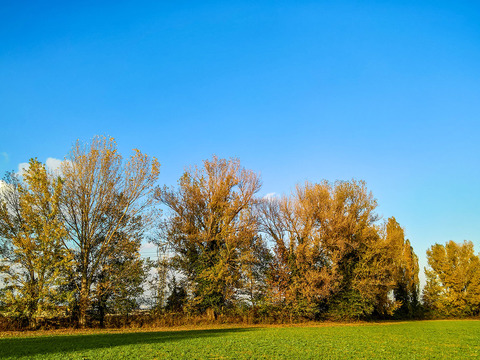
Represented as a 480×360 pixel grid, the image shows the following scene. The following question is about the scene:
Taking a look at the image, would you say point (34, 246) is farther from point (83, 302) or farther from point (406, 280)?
point (406, 280)

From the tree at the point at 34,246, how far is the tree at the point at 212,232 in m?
9.07

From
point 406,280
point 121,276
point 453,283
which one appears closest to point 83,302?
point 121,276

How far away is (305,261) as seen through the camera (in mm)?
31875

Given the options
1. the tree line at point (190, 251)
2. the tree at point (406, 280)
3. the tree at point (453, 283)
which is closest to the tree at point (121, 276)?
the tree line at point (190, 251)

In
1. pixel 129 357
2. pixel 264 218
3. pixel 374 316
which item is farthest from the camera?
pixel 374 316

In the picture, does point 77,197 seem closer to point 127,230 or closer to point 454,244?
point 127,230

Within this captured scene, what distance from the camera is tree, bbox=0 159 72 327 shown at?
2230 centimetres

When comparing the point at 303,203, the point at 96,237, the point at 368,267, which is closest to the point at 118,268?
the point at 96,237

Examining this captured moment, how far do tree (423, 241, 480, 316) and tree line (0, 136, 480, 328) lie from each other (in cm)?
1417

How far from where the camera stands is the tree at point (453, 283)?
47500 mm

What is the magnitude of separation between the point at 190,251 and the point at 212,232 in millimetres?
2469

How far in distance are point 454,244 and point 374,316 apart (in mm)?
22531

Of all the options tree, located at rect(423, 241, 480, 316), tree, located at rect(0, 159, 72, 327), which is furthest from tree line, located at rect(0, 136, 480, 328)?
tree, located at rect(423, 241, 480, 316)

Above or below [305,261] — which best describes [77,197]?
above
